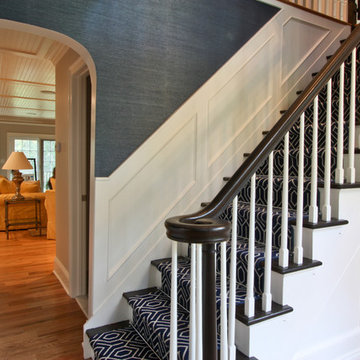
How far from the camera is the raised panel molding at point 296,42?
3.11 metres

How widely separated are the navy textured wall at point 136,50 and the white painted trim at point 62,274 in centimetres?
168

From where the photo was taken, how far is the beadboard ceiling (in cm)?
316

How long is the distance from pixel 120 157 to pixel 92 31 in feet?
2.85

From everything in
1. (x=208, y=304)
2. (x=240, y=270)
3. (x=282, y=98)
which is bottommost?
(x=240, y=270)

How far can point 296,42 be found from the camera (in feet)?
10.4

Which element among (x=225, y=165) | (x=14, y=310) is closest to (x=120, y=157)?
(x=225, y=165)

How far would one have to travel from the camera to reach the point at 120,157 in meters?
2.29

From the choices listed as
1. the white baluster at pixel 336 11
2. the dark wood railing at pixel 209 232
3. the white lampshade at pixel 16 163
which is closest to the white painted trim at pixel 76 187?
the dark wood railing at pixel 209 232

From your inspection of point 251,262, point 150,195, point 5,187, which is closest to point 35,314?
point 150,195

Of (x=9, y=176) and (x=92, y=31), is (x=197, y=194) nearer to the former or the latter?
(x=92, y=31)

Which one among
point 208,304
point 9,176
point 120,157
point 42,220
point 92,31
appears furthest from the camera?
point 9,176

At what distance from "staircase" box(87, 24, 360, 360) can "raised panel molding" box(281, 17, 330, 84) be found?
0.86 meters

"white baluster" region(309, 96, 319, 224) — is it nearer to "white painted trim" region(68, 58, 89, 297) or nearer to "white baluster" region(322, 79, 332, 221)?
"white baluster" region(322, 79, 332, 221)

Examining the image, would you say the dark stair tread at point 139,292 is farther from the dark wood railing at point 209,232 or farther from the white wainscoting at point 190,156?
the dark wood railing at point 209,232
